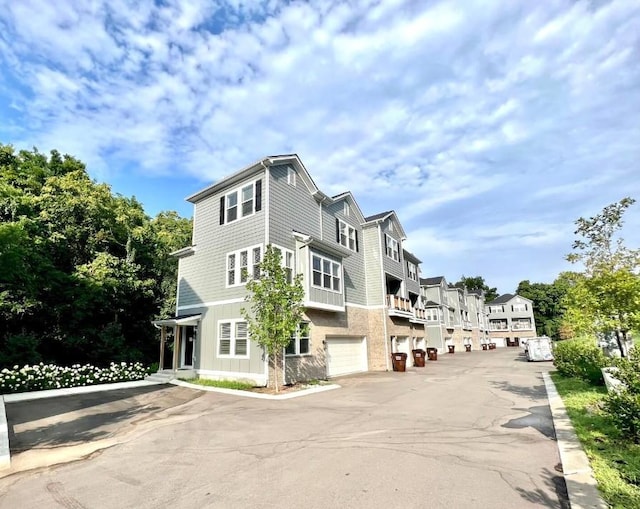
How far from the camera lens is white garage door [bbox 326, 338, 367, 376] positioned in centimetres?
1797

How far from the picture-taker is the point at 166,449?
6.64 metres

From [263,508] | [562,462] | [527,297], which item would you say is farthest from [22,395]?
[527,297]

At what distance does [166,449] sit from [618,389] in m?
8.02

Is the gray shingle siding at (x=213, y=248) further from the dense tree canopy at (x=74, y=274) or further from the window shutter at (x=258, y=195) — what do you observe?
Answer: the dense tree canopy at (x=74, y=274)

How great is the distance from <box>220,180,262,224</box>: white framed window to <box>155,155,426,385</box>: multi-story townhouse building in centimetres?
5

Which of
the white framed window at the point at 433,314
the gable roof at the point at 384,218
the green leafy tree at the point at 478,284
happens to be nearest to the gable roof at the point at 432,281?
the white framed window at the point at 433,314

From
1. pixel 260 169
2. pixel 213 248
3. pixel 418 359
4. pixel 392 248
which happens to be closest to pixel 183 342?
pixel 213 248

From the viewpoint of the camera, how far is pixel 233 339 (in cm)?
1541

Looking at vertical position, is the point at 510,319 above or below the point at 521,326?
above

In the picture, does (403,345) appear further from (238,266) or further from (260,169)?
(260,169)

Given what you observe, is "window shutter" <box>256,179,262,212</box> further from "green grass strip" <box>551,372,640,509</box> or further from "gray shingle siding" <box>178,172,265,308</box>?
"green grass strip" <box>551,372,640,509</box>

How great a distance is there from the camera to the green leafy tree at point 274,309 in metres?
13.3

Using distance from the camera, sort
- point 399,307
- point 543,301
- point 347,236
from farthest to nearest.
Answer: point 543,301 → point 399,307 → point 347,236

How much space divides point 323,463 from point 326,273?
1187cm
